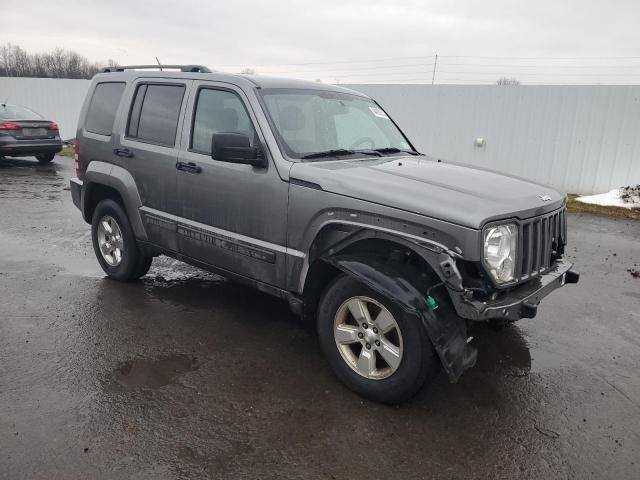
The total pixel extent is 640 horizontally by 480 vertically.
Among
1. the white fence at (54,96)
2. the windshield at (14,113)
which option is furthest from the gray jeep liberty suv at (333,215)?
the white fence at (54,96)

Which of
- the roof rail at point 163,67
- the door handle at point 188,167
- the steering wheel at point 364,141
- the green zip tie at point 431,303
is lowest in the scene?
the green zip tie at point 431,303

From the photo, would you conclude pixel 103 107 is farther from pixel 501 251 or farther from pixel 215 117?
pixel 501 251

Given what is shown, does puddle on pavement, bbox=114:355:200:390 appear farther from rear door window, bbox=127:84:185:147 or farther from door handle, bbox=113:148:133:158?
door handle, bbox=113:148:133:158

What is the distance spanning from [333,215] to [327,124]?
3.76ft

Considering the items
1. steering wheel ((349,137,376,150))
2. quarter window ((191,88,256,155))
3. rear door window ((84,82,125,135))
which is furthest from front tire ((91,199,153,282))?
steering wheel ((349,137,376,150))

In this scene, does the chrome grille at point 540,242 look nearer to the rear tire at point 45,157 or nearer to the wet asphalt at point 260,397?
the wet asphalt at point 260,397

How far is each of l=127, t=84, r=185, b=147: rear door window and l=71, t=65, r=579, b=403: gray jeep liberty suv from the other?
0.02 metres

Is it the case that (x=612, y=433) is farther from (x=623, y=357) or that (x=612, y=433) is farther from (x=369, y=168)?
(x=369, y=168)

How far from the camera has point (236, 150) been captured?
3.51 m

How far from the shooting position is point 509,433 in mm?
3000

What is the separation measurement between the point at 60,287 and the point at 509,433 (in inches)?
173

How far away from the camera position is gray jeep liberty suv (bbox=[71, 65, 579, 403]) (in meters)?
2.91

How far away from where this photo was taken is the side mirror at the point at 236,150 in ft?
11.4

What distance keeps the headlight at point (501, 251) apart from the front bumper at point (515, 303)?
0.44 ft
